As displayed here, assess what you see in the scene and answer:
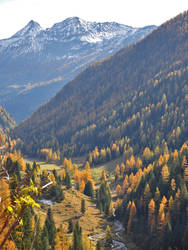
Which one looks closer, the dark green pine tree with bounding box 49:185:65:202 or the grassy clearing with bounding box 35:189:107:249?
the grassy clearing with bounding box 35:189:107:249

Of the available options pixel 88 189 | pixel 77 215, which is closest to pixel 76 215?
pixel 77 215

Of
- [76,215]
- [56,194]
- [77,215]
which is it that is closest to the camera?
[76,215]

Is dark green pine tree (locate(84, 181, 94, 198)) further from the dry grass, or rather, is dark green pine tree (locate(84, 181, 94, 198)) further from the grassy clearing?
the grassy clearing

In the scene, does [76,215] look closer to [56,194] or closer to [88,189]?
[56,194]

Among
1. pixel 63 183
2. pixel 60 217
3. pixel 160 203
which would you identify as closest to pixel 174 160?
pixel 160 203

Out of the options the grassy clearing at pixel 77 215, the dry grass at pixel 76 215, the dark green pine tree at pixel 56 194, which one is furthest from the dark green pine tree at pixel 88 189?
the dark green pine tree at pixel 56 194

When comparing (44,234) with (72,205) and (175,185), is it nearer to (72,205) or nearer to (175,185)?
(72,205)

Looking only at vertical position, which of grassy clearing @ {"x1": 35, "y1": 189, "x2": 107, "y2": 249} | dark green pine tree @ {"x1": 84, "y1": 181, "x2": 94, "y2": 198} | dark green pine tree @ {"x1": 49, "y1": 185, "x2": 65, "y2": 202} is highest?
dark green pine tree @ {"x1": 49, "y1": 185, "x2": 65, "y2": 202}

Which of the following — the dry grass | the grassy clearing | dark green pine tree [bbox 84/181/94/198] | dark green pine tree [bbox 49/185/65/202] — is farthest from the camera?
dark green pine tree [bbox 84/181/94/198]

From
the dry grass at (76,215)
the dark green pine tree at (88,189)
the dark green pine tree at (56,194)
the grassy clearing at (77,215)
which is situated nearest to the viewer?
the grassy clearing at (77,215)

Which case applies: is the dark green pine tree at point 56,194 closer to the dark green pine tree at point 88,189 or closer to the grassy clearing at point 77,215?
the grassy clearing at point 77,215

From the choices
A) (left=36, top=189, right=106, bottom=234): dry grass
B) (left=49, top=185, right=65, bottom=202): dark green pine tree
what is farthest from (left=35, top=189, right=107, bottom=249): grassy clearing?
(left=49, top=185, right=65, bottom=202): dark green pine tree

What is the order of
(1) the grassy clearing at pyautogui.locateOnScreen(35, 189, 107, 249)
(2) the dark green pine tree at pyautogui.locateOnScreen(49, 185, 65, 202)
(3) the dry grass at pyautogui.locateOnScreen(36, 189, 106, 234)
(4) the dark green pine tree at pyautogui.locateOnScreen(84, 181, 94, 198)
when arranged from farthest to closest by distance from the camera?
(4) the dark green pine tree at pyautogui.locateOnScreen(84, 181, 94, 198) → (2) the dark green pine tree at pyautogui.locateOnScreen(49, 185, 65, 202) → (3) the dry grass at pyautogui.locateOnScreen(36, 189, 106, 234) → (1) the grassy clearing at pyautogui.locateOnScreen(35, 189, 107, 249)

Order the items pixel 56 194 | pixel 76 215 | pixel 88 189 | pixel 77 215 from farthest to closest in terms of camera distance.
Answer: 1. pixel 88 189
2. pixel 56 194
3. pixel 77 215
4. pixel 76 215
